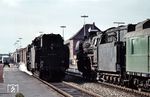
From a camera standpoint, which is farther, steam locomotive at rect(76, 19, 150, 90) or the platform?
the platform

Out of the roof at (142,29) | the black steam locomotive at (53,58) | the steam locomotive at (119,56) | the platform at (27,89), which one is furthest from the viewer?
the black steam locomotive at (53,58)

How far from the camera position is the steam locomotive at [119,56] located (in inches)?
892

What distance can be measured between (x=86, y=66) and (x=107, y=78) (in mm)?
6060

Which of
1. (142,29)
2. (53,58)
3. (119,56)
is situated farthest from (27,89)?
(53,58)

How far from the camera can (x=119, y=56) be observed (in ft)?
90.5

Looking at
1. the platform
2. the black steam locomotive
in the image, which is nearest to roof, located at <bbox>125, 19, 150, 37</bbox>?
the platform

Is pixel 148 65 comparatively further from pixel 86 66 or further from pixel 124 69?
pixel 86 66

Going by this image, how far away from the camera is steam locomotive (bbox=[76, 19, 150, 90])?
74.3 feet

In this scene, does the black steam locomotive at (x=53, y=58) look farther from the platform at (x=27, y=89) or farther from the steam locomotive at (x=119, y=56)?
the platform at (x=27, y=89)

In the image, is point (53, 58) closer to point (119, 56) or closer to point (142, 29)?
point (119, 56)

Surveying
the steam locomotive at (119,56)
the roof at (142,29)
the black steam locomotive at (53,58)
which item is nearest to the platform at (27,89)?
the black steam locomotive at (53,58)

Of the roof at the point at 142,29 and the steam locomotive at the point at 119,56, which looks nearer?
the roof at the point at 142,29

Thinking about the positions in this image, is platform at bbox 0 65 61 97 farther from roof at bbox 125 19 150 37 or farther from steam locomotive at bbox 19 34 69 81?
roof at bbox 125 19 150 37

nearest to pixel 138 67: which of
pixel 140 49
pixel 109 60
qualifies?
pixel 140 49
